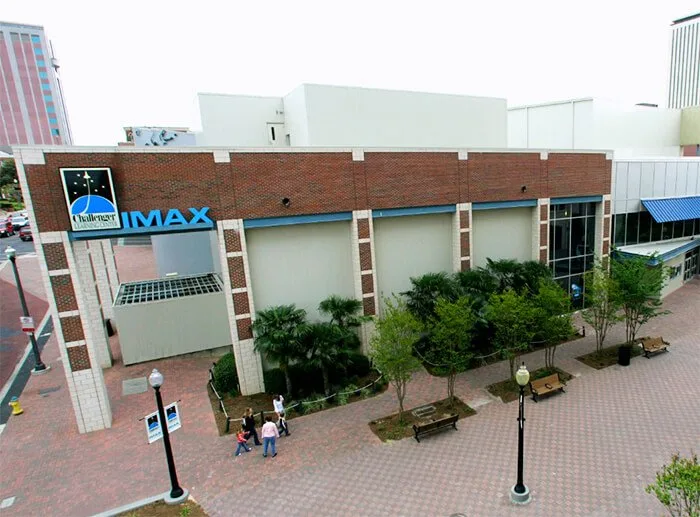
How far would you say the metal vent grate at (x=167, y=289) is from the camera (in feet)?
73.5

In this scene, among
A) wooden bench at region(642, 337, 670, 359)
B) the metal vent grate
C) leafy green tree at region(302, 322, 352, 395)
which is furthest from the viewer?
the metal vent grate

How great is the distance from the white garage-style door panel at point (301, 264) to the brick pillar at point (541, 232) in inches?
473

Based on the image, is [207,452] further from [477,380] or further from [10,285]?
[10,285]

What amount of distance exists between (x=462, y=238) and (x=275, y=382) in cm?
1199

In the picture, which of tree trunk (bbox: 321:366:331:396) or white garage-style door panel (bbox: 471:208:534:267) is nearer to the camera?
tree trunk (bbox: 321:366:331:396)

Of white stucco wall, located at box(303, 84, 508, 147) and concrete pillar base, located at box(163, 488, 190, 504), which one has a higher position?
white stucco wall, located at box(303, 84, 508, 147)

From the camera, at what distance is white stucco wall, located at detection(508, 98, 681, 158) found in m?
35.4

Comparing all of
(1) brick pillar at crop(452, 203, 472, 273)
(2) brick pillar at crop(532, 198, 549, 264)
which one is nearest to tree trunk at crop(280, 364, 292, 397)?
(1) brick pillar at crop(452, 203, 472, 273)

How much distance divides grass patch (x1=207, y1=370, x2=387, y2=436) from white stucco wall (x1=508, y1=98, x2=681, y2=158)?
99.6 feet

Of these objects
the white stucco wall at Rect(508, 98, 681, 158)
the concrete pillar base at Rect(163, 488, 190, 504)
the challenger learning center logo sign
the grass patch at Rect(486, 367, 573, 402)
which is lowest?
the grass patch at Rect(486, 367, 573, 402)

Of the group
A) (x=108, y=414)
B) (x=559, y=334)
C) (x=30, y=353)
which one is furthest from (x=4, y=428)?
(x=559, y=334)

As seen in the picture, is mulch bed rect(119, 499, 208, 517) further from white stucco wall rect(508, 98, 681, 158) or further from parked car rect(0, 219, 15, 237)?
parked car rect(0, 219, 15, 237)

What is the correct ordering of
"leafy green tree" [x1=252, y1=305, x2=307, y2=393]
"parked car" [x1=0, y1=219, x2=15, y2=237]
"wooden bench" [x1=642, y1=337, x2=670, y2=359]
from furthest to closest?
"parked car" [x1=0, y1=219, x2=15, y2=237] → "wooden bench" [x1=642, y1=337, x2=670, y2=359] → "leafy green tree" [x1=252, y1=305, x2=307, y2=393]

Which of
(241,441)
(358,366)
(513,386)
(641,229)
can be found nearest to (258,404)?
(241,441)
